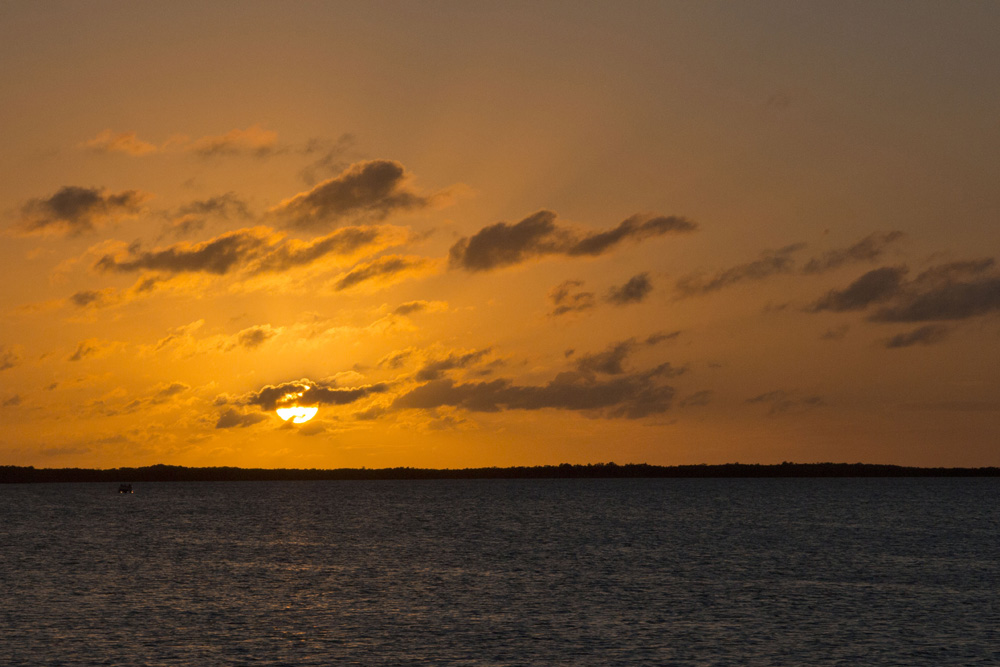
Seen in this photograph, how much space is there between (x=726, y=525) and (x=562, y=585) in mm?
81945

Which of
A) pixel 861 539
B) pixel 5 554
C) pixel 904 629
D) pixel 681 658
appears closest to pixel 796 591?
pixel 904 629

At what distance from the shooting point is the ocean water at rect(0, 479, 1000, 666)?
5338 cm

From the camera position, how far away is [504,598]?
72.6 metres

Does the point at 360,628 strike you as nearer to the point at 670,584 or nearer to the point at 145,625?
the point at 145,625

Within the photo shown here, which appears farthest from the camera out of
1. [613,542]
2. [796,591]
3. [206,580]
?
[613,542]

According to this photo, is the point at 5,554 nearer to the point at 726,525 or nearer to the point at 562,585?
the point at 562,585

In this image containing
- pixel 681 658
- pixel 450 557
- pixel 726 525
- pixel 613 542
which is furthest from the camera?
pixel 726 525

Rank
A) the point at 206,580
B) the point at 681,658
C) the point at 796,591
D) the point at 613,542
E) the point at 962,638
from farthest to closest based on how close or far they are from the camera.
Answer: the point at 613,542 → the point at 206,580 → the point at 796,591 → the point at 962,638 → the point at 681,658

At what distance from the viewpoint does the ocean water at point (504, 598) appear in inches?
2101

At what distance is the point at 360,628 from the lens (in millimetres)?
60219

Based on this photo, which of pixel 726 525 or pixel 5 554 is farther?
pixel 726 525

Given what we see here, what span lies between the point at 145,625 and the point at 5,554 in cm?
5679

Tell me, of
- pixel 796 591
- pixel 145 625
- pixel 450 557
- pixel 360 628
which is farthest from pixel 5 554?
pixel 796 591

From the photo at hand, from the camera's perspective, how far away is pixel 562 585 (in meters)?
79.8
